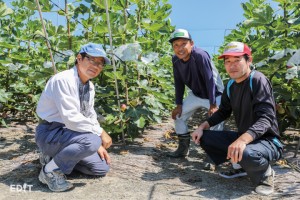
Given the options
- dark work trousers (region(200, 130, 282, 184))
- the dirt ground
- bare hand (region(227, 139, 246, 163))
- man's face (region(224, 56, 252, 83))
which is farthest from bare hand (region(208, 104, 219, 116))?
bare hand (region(227, 139, 246, 163))

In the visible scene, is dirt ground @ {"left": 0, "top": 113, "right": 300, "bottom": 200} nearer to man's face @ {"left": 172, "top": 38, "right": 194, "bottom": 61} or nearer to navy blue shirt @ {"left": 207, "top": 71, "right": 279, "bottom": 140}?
navy blue shirt @ {"left": 207, "top": 71, "right": 279, "bottom": 140}

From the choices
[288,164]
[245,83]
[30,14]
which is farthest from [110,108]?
[30,14]

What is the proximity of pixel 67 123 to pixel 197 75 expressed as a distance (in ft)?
4.12

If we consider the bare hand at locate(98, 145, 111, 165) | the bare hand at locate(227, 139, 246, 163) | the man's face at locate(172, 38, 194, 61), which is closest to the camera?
the bare hand at locate(227, 139, 246, 163)

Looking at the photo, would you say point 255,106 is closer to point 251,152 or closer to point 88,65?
point 251,152

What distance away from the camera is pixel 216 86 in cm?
318

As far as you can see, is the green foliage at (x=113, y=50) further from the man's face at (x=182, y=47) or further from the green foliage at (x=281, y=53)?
the green foliage at (x=281, y=53)

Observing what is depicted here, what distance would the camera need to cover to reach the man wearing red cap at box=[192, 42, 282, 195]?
225 cm

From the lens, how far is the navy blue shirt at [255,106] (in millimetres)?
2275

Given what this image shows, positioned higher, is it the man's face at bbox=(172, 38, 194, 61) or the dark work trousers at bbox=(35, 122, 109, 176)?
the man's face at bbox=(172, 38, 194, 61)

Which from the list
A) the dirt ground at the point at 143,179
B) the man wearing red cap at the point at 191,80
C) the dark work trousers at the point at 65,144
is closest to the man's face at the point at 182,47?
the man wearing red cap at the point at 191,80

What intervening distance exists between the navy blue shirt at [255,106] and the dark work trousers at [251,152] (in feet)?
0.29

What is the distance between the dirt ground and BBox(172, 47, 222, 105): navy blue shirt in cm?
59

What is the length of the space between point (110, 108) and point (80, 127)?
947 mm
